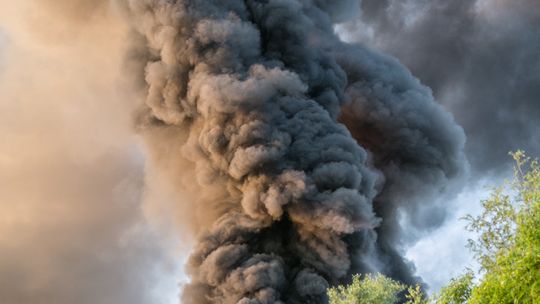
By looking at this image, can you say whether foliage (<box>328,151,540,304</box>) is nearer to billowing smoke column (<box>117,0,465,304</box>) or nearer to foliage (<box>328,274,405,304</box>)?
foliage (<box>328,274,405,304</box>)

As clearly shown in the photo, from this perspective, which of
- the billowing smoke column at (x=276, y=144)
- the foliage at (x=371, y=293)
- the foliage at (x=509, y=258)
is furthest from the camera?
the billowing smoke column at (x=276, y=144)

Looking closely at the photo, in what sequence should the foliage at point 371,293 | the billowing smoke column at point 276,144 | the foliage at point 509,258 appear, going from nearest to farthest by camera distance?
1. the foliage at point 509,258
2. the foliage at point 371,293
3. the billowing smoke column at point 276,144

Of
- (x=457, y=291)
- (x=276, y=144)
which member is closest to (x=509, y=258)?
(x=457, y=291)

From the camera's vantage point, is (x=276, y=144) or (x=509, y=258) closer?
(x=509, y=258)

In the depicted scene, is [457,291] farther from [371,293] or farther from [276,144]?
[276,144]

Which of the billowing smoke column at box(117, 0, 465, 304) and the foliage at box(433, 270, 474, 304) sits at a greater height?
the billowing smoke column at box(117, 0, 465, 304)

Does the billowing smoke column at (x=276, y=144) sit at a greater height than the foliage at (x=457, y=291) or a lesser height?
greater

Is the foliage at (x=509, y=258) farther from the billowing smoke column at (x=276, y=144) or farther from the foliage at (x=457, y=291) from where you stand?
the billowing smoke column at (x=276, y=144)

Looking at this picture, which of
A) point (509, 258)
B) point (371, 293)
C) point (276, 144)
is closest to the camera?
point (509, 258)

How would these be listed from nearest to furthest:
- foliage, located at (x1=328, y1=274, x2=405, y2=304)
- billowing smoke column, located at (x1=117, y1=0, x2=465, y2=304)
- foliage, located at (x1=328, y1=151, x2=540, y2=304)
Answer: foliage, located at (x1=328, y1=151, x2=540, y2=304) → foliage, located at (x1=328, y1=274, x2=405, y2=304) → billowing smoke column, located at (x1=117, y1=0, x2=465, y2=304)

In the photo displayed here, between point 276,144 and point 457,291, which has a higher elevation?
point 276,144

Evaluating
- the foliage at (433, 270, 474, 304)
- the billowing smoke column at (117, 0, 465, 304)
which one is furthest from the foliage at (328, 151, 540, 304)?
the billowing smoke column at (117, 0, 465, 304)

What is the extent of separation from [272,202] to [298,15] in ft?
54.1

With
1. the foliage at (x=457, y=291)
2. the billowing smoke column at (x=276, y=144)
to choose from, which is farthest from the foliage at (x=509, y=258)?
the billowing smoke column at (x=276, y=144)
